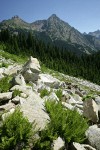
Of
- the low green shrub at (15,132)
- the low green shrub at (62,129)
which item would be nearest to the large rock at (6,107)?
the low green shrub at (15,132)

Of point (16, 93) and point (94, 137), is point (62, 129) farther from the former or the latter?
point (16, 93)

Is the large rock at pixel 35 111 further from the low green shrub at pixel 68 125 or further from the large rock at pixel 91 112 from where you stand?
the large rock at pixel 91 112

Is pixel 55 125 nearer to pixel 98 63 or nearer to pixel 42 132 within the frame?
pixel 42 132

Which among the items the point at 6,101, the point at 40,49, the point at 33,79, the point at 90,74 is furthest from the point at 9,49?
the point at 6,101

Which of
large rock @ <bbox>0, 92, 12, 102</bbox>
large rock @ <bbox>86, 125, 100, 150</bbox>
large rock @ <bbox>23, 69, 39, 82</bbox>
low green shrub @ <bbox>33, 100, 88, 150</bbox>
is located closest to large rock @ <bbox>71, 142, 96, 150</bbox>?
low green shrub @ <bbox>33, 100, 88, 150</bbox>

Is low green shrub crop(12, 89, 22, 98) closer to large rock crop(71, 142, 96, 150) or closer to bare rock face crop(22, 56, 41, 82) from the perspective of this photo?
large rock crop(71, 142, 96, 150)

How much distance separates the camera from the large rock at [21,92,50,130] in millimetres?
8094

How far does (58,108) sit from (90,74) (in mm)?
113484

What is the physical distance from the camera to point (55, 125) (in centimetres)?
770

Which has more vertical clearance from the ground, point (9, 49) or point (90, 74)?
point (9, 49)

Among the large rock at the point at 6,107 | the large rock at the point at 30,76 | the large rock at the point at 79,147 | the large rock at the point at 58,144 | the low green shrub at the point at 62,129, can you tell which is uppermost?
the large rock at the point at 30,76

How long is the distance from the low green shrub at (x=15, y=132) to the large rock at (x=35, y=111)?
662 mm

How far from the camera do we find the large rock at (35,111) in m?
8.09

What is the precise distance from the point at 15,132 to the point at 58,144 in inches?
55.0
